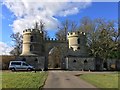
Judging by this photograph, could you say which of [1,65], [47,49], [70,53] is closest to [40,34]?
[47,49]

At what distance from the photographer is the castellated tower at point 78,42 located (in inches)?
2650

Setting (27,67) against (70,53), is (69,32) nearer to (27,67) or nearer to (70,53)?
(70,53)

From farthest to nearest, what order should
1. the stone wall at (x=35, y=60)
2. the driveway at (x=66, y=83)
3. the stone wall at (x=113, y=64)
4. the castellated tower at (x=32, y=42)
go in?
the stone wall at (x=113, y=64), the castellated tower at (x=32, y=42), the stone wall at (x=35, y=60), the driveway at (x=66, y=83)

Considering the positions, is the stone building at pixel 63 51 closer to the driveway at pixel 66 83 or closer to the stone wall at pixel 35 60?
the stone wall at pixel 35 60

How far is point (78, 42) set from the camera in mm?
67875

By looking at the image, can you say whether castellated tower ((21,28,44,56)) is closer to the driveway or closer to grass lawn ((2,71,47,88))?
grass lawn ((2,71,47,88))

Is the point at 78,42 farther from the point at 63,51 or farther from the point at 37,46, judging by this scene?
the point at 37,46

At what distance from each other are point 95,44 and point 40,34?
13.7 meters

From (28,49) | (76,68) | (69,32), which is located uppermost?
(69,32)

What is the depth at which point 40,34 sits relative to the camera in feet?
221

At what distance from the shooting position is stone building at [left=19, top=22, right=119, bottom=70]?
62812mm

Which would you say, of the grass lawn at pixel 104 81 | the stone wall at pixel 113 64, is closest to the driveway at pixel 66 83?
the grass lawn at pixel 104 81

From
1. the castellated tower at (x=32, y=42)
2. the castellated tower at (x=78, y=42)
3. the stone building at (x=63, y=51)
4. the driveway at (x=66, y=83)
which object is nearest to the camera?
the driveway at (x=66, y=83)

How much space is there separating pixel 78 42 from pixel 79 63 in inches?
263
